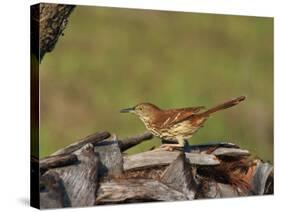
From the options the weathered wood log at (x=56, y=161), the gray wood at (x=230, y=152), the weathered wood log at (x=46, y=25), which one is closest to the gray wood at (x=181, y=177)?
the gray wood at (x=230, y=152)

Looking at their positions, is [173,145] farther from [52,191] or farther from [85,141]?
[52,191]

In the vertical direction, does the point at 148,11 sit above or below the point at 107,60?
above

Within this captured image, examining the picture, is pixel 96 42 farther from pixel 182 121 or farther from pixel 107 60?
pixel 182 121

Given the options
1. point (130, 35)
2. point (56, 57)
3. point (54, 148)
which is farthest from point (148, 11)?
point (54, 148)

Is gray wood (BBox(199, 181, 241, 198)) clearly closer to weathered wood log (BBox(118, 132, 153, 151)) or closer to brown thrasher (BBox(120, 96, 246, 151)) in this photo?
brown thrasher (BBox(120, 96, 246, 151))

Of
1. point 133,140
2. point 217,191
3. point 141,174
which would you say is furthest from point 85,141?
point 217,191

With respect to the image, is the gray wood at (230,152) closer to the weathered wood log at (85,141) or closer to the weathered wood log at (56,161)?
the weathered wood log at (85,141)
